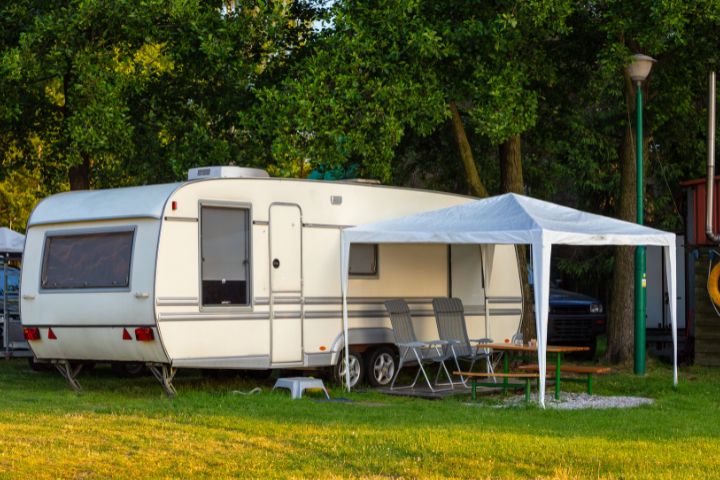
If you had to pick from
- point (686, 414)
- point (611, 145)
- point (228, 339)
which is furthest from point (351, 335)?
point (611, 145)

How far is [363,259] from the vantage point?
1633 centimetres

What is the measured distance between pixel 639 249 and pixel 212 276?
633 cm

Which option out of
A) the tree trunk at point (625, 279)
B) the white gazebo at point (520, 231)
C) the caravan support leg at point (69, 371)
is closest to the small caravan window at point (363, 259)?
the white gazebo at point (520, 231)

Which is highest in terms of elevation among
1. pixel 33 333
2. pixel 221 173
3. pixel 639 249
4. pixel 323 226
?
pixel 221 173

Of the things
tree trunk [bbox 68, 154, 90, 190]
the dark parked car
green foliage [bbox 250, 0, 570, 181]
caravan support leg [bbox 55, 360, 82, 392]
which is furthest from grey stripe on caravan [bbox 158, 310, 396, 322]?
the dark parked car

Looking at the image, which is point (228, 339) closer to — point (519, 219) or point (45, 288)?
point (45, 288)

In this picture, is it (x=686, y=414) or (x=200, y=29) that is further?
(x=200, y=29)

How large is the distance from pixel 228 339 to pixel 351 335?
2111mm

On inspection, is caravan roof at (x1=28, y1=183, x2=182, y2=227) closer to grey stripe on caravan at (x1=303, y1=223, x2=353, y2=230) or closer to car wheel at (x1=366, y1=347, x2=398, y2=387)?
grey stripe on caravan at (x1=303, y1=223, x2=353, y2=230)

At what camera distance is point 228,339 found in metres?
14.3

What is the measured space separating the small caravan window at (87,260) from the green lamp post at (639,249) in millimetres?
7254

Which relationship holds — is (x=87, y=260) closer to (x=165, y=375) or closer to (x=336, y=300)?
(x=165, y=375)

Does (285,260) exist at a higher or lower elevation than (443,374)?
higher

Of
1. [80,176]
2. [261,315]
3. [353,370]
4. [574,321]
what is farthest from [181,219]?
[574,321]
